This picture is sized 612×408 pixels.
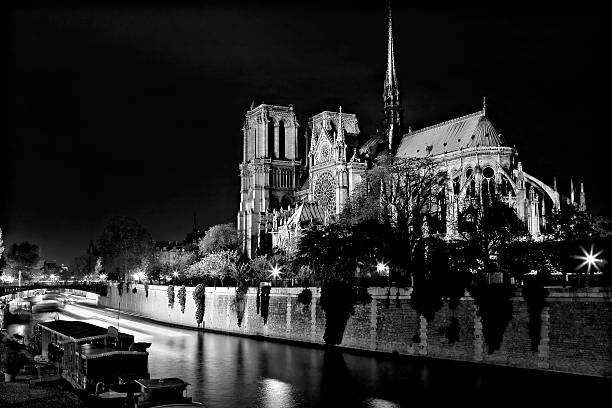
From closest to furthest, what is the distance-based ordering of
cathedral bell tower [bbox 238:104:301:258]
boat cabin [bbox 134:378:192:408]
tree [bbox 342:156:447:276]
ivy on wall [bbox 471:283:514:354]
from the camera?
boat cabin [bbox 134:378:192:408] < ivy on wall [bbox 471:283:514:354] < tree [bbox 342:156:447:276] < cathedral bell tower [bbox 238:104:301:258]

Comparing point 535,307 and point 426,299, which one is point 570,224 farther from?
point 535,307

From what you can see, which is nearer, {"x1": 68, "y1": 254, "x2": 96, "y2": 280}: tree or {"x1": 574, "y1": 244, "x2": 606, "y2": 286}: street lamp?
{"x1": 574, "y1": 244, "x2": 606, "y2": 286}: street lamp

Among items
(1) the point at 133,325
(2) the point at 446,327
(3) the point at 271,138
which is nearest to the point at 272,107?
(3) the point at 271,138

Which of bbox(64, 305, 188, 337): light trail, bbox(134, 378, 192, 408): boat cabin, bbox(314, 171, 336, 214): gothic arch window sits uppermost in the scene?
bbox(314, 171, 336, 214): gothic arch window

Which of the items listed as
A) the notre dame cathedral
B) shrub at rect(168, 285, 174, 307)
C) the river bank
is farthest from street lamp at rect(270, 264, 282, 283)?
the river bank

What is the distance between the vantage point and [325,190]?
8612cm

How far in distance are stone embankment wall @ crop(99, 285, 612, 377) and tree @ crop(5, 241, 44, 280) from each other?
3634 inches

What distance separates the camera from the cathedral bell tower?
3888 inches

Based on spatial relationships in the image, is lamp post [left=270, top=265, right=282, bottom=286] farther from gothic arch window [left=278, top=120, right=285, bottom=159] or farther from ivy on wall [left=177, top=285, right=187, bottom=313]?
gothic arch window [left=278, top=120, right=285, bottom=159]

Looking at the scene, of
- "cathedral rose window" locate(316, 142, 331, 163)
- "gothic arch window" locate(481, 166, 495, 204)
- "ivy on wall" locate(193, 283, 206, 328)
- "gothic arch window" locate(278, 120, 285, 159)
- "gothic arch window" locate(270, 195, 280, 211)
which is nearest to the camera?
"ivy on wall" locate(193, 283, 206, 328)

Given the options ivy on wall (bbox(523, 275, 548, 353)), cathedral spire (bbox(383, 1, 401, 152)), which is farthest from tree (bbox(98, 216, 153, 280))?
ivy on wall (bbox(523, 275, 548, 353))

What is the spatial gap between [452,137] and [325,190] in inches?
699

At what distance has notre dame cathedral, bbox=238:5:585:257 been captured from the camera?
63.5m

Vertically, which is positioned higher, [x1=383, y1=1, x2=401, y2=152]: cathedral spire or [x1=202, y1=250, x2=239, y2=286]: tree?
[x1=383, y1=1, x2=401, y2=152]: cathedral spire
